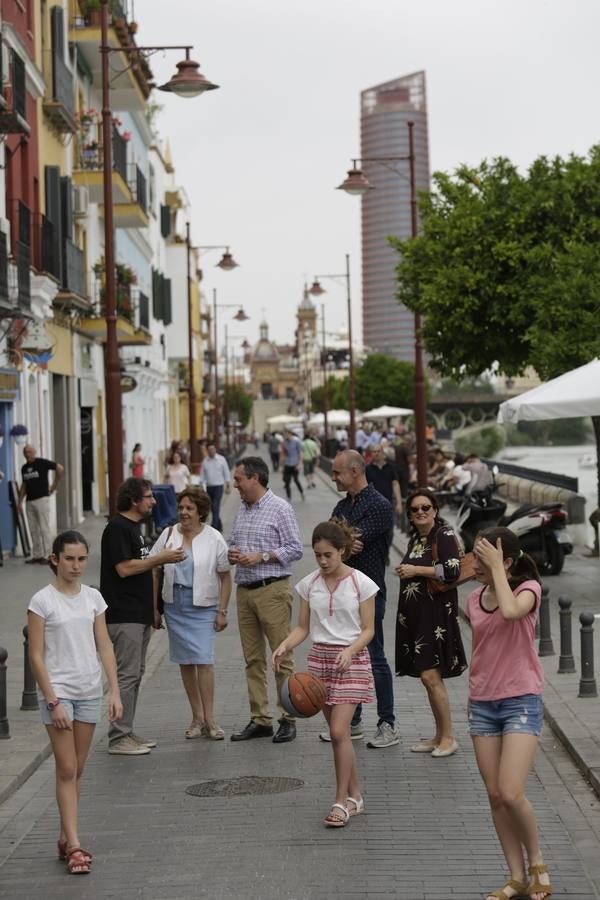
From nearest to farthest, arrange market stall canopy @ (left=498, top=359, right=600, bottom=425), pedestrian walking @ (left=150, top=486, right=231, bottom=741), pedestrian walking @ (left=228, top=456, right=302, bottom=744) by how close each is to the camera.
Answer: pedestrian walking @ (left=150, top=486, right=231, bottom=741)
pedestrian walking @ (left=228, top=456, right=302, bottom=744)
market stall canopy @ (left=498, top=359, right=600, bottom=425)

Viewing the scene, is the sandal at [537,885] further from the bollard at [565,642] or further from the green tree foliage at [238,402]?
the green tree foliage at [238,402]

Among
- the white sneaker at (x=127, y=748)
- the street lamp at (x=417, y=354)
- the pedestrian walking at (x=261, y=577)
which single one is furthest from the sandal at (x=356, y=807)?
the street lamp at (x=417, y=354)

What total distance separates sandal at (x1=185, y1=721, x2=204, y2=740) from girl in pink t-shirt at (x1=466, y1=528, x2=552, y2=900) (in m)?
3.85

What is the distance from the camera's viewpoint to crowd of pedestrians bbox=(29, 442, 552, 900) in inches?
253

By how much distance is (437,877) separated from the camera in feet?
22.2

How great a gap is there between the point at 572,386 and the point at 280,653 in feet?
29.1

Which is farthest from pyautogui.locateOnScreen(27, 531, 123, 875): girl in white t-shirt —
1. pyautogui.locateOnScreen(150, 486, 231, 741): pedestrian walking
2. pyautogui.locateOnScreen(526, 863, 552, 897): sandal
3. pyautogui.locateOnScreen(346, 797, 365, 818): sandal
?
pyautogui.locateOnScreen(150, 486, 231, 741): pedestrian walking

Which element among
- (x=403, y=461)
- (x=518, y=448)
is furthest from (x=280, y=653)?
(x=518, y=448)

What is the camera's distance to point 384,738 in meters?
9.70

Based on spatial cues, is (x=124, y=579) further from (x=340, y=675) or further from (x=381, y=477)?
(x=381, y=477)

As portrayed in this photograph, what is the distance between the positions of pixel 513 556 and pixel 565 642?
5.84m

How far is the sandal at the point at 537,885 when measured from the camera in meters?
6.29

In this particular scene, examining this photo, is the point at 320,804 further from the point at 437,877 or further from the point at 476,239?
the point at 476,239

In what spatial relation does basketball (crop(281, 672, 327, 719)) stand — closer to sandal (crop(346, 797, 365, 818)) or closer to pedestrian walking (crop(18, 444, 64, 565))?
sandal (crop(346, 797, 365, 818))
